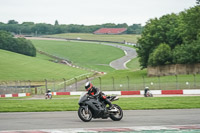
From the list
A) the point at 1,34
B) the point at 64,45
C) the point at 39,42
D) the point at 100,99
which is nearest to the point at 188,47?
the point at 100,99

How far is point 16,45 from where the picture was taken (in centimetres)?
15688

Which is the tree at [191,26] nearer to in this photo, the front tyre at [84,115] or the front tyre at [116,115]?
the front tyre at [116,115]

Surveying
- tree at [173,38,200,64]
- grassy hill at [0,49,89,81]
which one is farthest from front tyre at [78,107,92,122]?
grassy hill at [0,49,89,81]

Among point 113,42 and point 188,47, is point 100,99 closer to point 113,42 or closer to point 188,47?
point 188,47

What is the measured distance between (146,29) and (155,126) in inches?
3072

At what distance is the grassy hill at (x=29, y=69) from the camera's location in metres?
107

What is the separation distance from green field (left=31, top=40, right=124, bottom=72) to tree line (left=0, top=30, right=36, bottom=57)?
30.5 feet

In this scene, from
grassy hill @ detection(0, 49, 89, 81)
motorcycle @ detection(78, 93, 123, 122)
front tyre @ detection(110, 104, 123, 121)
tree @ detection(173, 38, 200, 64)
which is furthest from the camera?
grassy hill @ detection(0, 49, 89, 81)

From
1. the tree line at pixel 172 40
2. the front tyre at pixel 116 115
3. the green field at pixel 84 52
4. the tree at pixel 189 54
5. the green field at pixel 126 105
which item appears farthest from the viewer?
the green field at pixel 84 52

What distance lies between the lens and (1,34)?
152m

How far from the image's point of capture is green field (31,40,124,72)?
143 metres

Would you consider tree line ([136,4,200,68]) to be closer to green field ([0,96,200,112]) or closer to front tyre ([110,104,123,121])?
green field ([0,96,200,112])

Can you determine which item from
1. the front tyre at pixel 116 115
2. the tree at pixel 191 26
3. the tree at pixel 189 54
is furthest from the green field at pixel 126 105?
the tree at pixel 191 26

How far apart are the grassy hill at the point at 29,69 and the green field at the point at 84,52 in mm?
13397
